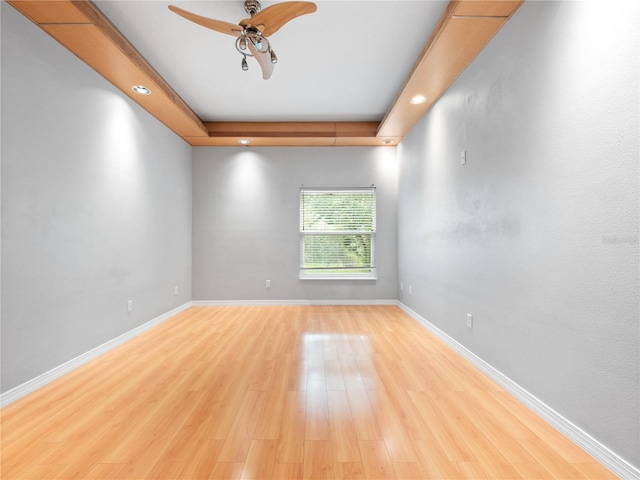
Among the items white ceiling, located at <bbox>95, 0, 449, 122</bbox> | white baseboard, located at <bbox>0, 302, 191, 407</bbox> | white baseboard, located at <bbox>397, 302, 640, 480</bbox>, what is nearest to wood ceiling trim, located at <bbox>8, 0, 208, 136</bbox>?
white ceiling, located at <bbox>95, 0, 449, 122</bbox>

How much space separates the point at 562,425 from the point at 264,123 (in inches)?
188

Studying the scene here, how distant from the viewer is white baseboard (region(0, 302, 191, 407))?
6.73 feet

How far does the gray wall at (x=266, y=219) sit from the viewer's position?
207 inches

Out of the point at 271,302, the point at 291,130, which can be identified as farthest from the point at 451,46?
the point at 271,302

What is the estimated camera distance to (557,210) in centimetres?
177

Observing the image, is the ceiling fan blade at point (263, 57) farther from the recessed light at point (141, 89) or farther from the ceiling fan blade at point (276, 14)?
the recessed light at point (141, 89)

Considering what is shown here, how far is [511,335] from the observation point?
7.18ft

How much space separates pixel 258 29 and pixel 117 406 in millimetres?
2782

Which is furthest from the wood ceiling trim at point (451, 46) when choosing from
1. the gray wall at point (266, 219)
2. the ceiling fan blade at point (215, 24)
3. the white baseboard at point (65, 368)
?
the white baseboard at point (65, 368)

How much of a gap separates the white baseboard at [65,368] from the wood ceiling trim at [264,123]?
8.56 ft

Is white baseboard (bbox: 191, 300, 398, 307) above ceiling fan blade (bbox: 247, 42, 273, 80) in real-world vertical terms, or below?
below

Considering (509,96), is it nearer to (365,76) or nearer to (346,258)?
(365,76)

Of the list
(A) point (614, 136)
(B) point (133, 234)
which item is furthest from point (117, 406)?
(A) point (614, 136)

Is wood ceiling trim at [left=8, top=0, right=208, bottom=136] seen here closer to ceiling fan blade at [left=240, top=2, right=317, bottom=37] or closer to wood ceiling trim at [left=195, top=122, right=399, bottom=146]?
wood ceiling trim at [left=195, top=122, right=399, bottom=146]
